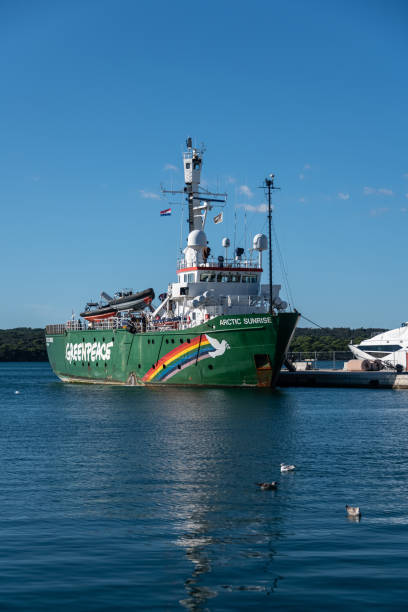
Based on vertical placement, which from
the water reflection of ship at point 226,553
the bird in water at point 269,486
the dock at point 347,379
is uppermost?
the dock at point 347,379

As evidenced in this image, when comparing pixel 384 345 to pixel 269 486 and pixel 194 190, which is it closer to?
pixel 194 190

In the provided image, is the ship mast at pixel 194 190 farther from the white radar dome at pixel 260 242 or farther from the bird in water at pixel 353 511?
the bird in water at pixel 353 511

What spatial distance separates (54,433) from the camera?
32.2 meters

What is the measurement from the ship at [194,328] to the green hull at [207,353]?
62mm

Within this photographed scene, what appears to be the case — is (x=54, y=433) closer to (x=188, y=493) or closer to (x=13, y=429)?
(x=13, y=429)

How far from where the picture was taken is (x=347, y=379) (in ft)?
189

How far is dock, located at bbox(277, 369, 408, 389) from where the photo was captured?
5447 centimetres

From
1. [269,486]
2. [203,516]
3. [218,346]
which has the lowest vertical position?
[203,516]

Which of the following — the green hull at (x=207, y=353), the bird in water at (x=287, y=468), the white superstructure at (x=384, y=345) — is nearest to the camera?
the bird in water at (x=287, y=468)

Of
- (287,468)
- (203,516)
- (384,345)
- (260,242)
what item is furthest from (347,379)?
(203,516)

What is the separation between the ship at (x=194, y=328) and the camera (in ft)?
151

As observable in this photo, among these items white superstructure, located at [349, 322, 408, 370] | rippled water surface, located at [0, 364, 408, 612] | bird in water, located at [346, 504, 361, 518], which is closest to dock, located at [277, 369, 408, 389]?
white superstructure, located at [349, 322, 408, 370]

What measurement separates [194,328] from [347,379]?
15830 millimetres

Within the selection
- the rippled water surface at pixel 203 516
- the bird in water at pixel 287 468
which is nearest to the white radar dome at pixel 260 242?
the rippled water surface at pixel 203 516
